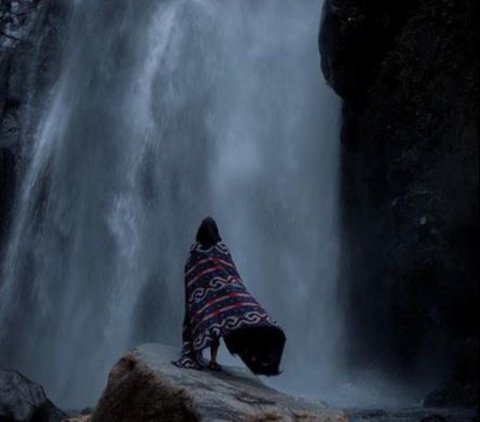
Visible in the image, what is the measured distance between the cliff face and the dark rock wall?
9467 millimetres

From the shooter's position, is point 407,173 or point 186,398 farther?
point 407,173

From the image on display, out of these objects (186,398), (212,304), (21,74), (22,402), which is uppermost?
(21,74)

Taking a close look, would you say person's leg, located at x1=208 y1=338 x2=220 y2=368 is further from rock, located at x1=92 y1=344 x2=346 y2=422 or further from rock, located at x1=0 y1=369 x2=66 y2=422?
rock, located at x1=0 y1=369 x2=66 y2=422

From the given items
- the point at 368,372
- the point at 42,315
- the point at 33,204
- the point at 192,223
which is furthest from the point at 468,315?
the point at 33,204

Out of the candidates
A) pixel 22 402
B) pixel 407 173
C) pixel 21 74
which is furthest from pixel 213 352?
pixel 21 74

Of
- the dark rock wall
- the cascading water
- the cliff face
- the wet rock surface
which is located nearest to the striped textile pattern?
the wet rock surface

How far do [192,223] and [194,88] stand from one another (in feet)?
13.0

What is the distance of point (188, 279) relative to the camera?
6.16 meters

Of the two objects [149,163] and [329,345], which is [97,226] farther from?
[329,345]

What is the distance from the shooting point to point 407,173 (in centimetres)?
1062

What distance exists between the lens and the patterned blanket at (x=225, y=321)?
18.8ft

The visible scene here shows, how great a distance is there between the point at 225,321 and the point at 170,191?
32.6 feet

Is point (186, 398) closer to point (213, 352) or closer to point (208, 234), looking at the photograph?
point (213, 352)

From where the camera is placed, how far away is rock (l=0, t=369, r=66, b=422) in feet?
28.7
